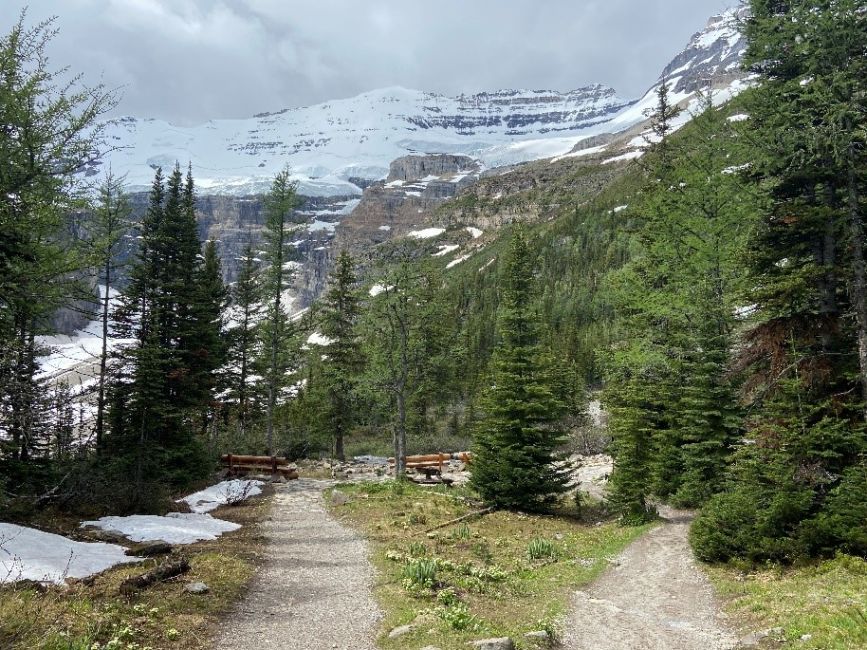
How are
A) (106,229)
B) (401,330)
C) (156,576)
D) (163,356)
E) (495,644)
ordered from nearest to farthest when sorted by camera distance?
(495,644)
(156,576)
(106,229)
(163,356)
(401,330)

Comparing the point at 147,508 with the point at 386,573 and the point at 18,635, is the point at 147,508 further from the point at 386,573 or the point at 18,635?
the point at 18,635

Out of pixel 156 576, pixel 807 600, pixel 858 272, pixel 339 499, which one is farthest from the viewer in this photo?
pixel 339 499

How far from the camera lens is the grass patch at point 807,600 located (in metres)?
6.77

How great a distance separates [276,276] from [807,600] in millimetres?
23900

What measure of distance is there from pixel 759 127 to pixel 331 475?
24.6 m

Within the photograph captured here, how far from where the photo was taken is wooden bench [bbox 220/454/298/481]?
25984 millimetres

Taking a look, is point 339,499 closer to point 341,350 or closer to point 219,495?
point 219,495

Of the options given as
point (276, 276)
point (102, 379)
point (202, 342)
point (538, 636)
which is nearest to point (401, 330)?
point (276, 276)

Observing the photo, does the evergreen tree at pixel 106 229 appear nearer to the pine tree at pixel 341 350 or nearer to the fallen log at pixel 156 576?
the fallen log at pixel 156 576

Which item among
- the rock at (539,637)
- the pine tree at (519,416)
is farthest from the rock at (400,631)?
the pine tree at (519,416)

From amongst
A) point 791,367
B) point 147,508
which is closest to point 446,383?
point 147,508

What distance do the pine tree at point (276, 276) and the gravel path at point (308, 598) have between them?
1223 cm

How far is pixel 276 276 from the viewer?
27.1 metres

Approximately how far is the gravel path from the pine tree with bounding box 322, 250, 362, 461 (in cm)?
Answer: 1843
